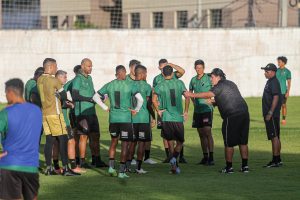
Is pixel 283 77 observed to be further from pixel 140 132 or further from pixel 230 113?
pixel 140 132

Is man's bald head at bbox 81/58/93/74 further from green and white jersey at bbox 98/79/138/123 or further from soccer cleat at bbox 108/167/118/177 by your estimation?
soccer cleat at bbox 108/167/118/177

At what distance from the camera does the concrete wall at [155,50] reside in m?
33.7

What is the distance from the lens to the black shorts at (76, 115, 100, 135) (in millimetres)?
17156

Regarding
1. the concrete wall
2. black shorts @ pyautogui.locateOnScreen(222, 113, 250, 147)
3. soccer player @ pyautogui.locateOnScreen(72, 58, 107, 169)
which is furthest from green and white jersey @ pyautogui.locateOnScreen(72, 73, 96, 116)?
the concrete wall

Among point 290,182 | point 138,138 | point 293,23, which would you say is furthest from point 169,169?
point 293,23

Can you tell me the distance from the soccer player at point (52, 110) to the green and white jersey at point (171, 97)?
5.88 feet

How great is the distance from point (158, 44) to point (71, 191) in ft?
70.2

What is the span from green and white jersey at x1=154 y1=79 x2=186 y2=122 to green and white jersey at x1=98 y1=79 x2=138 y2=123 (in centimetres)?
53

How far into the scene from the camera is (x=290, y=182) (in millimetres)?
14852

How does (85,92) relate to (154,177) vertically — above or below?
above

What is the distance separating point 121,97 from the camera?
16.1 metres

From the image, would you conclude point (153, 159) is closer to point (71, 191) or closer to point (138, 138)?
point (138, 138)

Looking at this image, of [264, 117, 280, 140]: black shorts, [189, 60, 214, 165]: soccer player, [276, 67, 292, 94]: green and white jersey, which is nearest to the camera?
[264, 117, 280, 140]: black shorts

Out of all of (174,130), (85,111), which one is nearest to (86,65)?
(85,111)
